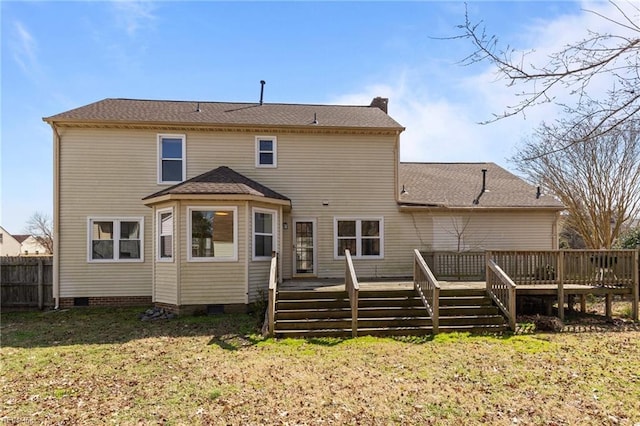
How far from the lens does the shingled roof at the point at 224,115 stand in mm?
12359

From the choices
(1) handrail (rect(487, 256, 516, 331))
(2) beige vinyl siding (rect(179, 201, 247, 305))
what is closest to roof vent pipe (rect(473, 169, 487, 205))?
(1) handrail (rect(487, 256, 516, 331))

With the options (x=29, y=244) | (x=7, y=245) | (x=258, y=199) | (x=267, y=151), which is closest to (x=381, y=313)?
(x=258, y=199)

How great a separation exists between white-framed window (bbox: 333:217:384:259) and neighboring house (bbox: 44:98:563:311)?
35 millimetres

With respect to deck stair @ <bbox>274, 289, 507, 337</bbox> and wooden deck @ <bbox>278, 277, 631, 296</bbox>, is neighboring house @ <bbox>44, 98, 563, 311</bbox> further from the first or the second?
deck stair @ <bbox>274, 289, 507, 337</bbox>

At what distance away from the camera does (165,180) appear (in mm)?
12594

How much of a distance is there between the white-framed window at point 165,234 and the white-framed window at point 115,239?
1783 millimetres

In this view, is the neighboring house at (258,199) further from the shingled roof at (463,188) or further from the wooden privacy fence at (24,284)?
the wooden privacy fence at (24,284)

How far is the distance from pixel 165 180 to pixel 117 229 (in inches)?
85.5

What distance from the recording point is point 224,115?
44.1 ft

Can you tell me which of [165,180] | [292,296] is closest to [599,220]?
[292,296]

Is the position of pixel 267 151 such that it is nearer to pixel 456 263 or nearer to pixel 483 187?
pixel 456 263

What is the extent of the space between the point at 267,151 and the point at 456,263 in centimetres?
736

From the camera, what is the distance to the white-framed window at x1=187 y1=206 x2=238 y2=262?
10.4 meters

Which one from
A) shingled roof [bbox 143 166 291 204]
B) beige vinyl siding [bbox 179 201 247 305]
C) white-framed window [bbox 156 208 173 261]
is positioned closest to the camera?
shingled roof [bbox 143 166 291 204]
